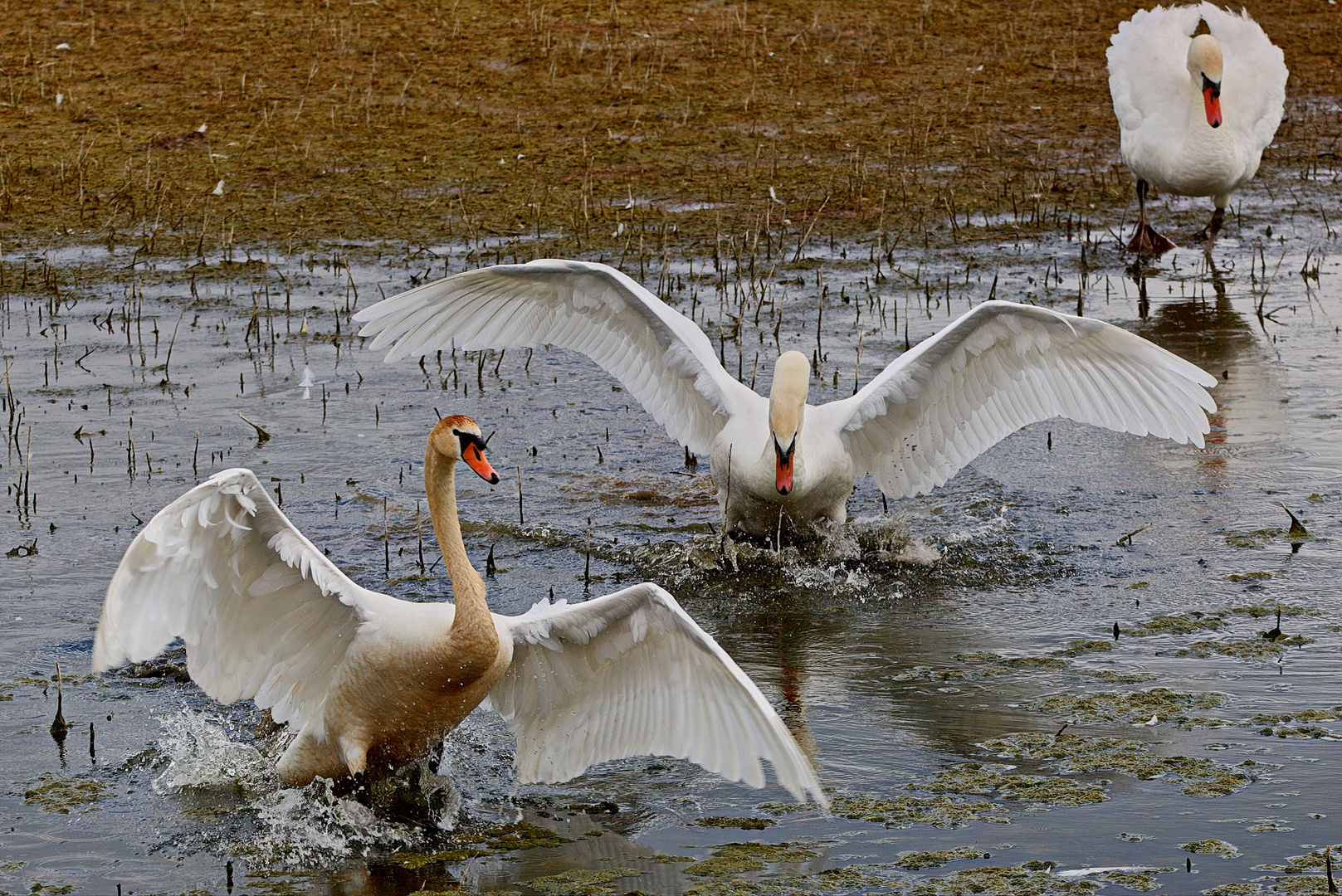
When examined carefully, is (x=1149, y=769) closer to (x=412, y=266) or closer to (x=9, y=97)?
(x=412, y=266)

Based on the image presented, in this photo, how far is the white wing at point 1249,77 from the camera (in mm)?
11562

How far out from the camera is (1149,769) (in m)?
4.83

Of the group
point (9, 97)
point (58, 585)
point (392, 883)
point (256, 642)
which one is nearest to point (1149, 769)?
point (392, 883)

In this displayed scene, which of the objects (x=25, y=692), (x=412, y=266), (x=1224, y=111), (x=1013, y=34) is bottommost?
(x=25, y=692)

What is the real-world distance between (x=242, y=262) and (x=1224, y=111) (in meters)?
6.87

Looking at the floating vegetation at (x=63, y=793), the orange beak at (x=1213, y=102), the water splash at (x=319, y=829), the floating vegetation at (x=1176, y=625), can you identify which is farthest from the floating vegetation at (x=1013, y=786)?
the orange beak at (x=1213, y=102)

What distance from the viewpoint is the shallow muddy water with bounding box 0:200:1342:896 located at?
4.51 metres

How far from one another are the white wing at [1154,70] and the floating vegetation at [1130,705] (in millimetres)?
6877

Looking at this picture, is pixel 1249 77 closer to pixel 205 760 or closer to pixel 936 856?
pixel 936 856

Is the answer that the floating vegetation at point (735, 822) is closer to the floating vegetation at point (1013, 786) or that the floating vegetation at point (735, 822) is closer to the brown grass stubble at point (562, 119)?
the floating vegetation at point (1013, 786)

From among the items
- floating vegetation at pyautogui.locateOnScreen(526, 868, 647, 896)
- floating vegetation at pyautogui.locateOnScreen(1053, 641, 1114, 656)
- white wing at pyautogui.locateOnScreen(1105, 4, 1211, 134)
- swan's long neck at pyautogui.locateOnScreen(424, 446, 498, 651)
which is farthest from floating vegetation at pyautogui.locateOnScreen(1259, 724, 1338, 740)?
white wing at pyautogui.locateOnScreen(1105, 4, 1211, 134)

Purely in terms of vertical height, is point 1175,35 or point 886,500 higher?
point 1175,35

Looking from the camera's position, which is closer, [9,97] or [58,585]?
[58,585]

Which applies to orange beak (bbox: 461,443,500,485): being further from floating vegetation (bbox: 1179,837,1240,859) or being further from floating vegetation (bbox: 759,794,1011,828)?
floating vegetation (bbox: 1179,837,1240,859)
